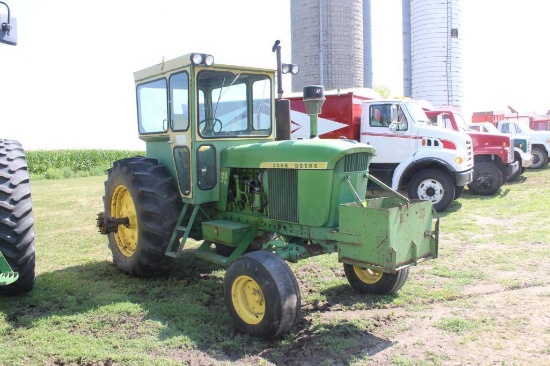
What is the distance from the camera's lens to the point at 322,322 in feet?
13.9

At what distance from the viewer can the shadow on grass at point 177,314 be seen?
3738 mm

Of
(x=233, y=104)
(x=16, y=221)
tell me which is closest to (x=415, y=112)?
(x=233, y=104)

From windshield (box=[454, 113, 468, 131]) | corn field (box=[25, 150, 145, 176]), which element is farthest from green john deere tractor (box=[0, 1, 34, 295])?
corn field (box=[25, 150, 145, 176])

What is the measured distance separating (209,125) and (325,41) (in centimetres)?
1808

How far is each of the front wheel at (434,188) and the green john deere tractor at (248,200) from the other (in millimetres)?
5169

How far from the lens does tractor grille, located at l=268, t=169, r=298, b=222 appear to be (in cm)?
460

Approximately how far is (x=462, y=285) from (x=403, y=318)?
126cm

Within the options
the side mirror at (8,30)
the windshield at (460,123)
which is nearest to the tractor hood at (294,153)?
the side mirror at (8,30)

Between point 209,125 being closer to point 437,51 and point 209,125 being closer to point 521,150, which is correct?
point 521,150

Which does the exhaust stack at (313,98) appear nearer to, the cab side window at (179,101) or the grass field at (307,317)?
the cab side window at (179,101)

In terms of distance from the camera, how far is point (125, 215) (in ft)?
19.0

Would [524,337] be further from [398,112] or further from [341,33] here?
[341,33]

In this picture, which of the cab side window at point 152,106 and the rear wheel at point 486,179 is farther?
the rear wheel at point 486,179

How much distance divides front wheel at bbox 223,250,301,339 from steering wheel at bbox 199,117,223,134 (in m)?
1.60
